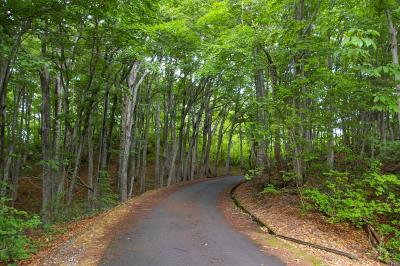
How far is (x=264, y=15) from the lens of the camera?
43.3ft

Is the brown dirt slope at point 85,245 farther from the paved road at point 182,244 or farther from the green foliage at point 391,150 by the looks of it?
the green foliage at point 391,150

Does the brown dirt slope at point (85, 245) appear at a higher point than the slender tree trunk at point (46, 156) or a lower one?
lower

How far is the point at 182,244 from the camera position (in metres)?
7.87

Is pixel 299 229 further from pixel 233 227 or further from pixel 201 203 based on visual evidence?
pixel 201 203

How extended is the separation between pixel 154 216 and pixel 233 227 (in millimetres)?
2865

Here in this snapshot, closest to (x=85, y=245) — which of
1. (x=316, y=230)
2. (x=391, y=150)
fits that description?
(x=316, y=230)

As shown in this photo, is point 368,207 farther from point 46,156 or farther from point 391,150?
point 46,156

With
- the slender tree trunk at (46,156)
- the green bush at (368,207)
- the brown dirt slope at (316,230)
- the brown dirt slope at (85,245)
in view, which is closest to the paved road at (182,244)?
the brown dirt slope at (85,245)

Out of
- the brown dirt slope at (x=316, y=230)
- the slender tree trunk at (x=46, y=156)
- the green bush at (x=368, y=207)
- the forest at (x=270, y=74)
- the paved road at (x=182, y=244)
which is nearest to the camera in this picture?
the paved road at (x=182, y=244)

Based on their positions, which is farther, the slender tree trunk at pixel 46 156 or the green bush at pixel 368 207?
the slender tree trunk at pixel 46 156

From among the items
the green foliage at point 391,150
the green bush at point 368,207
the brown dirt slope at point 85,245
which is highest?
the green foliage at point 391,150

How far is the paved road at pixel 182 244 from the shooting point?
21.9 ft

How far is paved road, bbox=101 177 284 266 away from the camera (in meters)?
6.69

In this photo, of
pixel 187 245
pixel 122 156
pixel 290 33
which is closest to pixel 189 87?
pixel 122 156
